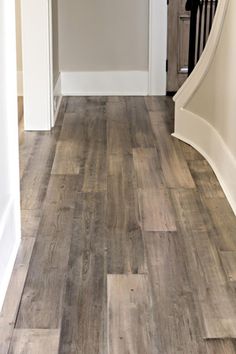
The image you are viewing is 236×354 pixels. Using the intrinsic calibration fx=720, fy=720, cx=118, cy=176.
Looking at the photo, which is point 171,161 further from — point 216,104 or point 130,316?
point 130,316

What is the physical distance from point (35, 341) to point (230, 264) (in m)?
0.89

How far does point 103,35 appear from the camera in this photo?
584 cm

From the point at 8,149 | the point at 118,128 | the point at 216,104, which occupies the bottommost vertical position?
the point at 118,128

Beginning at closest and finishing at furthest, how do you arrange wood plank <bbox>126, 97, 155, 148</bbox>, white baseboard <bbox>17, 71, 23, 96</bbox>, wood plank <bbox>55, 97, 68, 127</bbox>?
1. wood plank <bbox>126, 97, 155, 148</bbox>
2. wood plank <bbox>55, 97, 68, 127</bbox>
3. white baseboard <bbox>17, 71, 23, 96</bbox>

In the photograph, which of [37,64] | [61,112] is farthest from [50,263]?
[61,112]

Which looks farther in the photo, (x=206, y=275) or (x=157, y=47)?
(x=157, y=47)

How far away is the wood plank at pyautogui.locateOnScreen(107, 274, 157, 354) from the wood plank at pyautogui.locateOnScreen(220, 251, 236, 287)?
31cm

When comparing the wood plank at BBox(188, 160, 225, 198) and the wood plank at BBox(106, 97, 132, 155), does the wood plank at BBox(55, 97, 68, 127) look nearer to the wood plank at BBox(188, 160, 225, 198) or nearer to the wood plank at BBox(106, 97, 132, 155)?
the wood plank at BBox(106, 97, 132, 155)

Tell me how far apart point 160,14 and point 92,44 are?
23.8 inches

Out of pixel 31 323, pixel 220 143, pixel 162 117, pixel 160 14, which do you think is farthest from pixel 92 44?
pixel 31 323

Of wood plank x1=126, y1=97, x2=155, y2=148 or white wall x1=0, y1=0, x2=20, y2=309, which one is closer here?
white wall x1=0, y1=0, x2=20, y2=309

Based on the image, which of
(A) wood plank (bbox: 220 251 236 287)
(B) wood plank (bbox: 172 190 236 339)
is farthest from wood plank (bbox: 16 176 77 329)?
(A) wood plank (bbox: 220 251 236 287)

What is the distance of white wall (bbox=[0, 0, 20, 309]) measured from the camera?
2496 mm

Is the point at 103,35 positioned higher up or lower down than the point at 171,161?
higher up
